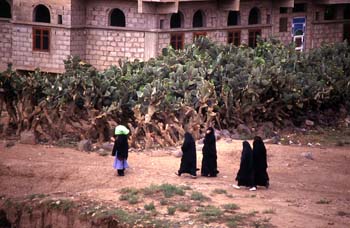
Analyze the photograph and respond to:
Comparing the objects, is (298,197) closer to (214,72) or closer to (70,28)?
(214,72)

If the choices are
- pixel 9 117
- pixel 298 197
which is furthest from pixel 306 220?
pixel 9 117

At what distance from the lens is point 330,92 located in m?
29.4

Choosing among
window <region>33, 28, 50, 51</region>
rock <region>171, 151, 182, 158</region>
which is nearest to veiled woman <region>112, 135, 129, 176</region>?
rock <region>171, 151, 182, 158</region>

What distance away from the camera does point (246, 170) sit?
2147 centimetres

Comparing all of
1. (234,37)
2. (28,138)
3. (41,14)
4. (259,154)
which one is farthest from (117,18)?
(259,154)

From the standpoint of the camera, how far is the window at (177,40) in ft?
108

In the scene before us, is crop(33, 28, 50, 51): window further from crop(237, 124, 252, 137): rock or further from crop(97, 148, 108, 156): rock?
crop(97, 148, 108, 156): rock

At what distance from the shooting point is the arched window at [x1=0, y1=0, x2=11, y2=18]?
3428cm

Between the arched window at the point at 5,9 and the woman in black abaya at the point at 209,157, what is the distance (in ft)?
44.3

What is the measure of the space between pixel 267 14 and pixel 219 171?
1330 centimetres

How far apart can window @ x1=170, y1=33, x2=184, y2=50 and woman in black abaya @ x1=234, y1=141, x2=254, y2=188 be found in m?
11.6

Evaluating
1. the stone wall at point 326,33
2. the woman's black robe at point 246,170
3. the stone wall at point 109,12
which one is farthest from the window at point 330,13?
the woman's black robe at point 246,170

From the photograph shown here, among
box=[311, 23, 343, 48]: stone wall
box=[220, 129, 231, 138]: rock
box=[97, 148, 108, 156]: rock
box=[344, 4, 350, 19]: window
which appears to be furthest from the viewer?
box=[344, 4, 350, 19]: window

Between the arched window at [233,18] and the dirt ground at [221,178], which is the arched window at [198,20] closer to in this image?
the arched window at [233,18]
